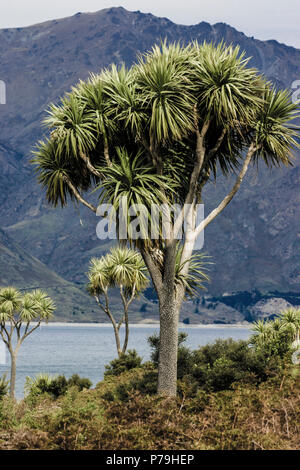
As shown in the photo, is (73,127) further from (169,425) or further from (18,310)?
(18,310)

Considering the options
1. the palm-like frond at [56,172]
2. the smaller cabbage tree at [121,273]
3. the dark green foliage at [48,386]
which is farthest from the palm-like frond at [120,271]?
the palm-like frond at [56,172]

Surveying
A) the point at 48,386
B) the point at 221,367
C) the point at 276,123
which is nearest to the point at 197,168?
the point at 276,123

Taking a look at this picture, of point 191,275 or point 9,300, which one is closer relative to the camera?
point 191,275

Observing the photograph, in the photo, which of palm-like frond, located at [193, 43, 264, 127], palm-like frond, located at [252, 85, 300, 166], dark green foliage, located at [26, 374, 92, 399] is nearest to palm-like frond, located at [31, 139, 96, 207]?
palm-like frond, located at [193, 43, 264, 127]

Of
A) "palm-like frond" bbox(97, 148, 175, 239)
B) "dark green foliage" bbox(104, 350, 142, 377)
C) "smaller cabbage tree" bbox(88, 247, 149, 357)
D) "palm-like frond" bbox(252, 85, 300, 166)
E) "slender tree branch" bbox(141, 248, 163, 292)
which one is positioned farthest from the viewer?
"smaller cabbage tree" bbox(88, 247, 149, 357)

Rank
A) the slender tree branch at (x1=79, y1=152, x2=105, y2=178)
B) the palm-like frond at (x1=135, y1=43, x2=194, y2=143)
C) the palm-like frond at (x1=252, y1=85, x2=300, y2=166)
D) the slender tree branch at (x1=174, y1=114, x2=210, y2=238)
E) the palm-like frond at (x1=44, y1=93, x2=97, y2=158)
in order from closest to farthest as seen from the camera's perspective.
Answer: the palm-like frond at (x1=135, y1=43, x2=194, y2=143) → the palm-like frond at (x1=44, y1=93, x2=97, y2=158) → the slender tree branch at (x1=174, y1=114, x2=210, y2=238) → the slender tree branch at (x1=79, y1=152, x2=105, y2=178) → the palm-like frond at (x1=252, y1=85, x2=300, y2=166)

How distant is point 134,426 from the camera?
9.22 meters

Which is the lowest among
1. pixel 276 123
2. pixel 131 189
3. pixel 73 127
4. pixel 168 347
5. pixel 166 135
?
pixel 168 347

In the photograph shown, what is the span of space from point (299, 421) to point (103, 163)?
370 inches

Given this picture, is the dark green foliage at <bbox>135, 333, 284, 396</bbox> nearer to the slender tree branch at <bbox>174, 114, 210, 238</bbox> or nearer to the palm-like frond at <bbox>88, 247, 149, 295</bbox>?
the slender tree branch at <bbox>174, 114, 210, 238</bbox>

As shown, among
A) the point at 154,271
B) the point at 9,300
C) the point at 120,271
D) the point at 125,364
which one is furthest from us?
the point at 9,300

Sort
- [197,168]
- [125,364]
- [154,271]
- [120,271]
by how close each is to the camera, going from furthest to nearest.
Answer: [120,271]
[125,364]
[197,168]
[154,271]

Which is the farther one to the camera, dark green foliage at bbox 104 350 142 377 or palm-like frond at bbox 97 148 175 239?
dark green foliage at bbox 104 350 142 377

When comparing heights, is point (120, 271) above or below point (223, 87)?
below
